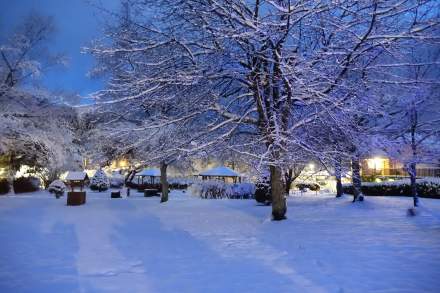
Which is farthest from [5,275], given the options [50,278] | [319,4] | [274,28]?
[319,4]

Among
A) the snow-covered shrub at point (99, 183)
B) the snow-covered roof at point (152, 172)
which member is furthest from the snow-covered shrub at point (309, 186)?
the snow-covered shrub at point (99, 183)

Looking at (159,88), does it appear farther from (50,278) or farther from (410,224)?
(410,224)

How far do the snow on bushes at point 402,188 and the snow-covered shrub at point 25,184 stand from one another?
25583mm

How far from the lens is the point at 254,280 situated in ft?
18.9

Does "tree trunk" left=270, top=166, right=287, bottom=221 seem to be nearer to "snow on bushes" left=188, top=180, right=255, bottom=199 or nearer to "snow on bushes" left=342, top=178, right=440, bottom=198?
"snow on bushes" left=342, top=178, right=440, bottom=198

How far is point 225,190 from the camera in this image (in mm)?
28188

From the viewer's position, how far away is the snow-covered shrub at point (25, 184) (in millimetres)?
32312

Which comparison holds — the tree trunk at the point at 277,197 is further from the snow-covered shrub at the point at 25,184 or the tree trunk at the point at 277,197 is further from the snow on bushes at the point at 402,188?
the snow-covered shrub at the point at 25,184

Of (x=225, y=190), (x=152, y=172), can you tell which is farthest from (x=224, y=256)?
(x=152, y=172)

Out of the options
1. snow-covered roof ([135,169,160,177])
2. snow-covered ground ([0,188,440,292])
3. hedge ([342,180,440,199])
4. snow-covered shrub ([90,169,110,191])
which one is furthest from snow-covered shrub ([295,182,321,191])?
snow-covered ground ([0,188,440,292])

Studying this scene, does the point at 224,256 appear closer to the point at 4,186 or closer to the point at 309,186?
the point at 4,186

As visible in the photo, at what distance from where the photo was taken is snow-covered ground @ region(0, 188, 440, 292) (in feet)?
18.4

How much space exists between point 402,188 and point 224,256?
20.4m

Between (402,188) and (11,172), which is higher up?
(11,172)
